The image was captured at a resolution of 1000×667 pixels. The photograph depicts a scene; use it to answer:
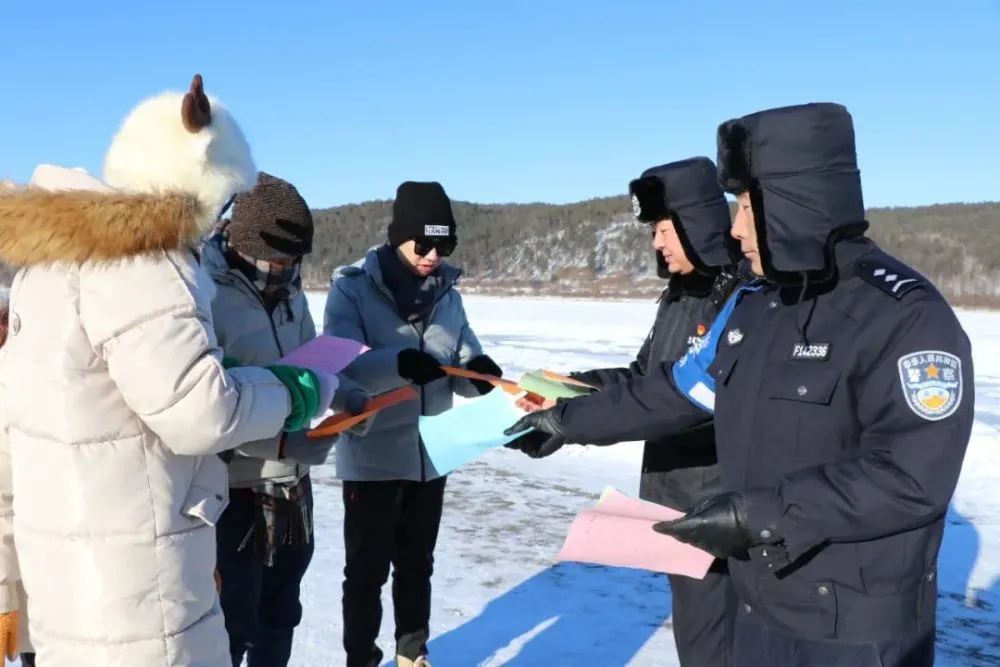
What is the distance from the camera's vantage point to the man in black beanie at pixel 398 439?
11.3 ft

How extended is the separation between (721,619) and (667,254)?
121 centimetres

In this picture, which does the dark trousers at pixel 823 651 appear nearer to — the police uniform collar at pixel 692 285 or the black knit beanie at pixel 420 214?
the police uniform collar at pixel 692 285

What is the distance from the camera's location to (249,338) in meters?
2.73

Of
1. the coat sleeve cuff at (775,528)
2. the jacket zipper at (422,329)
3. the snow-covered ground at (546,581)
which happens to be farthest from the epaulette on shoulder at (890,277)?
the snow-covered ground at (546,581)

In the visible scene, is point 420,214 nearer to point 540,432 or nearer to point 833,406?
point 540,432

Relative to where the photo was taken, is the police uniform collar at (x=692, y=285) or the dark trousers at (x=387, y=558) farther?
the dark trousers at (x=387, y=558)

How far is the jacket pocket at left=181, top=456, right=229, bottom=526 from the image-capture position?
198 centimetres

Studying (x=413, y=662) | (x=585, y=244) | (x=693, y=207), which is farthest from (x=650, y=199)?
(x=585, y=244)

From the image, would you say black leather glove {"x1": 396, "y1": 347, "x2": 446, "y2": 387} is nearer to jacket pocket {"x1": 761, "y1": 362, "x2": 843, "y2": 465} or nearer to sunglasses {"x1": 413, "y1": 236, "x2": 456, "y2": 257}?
sunglasses {"x1": 413, "y1": 236, "x2": 456, "y2": 257}

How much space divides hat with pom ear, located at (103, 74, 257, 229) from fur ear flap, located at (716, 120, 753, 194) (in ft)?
3.80

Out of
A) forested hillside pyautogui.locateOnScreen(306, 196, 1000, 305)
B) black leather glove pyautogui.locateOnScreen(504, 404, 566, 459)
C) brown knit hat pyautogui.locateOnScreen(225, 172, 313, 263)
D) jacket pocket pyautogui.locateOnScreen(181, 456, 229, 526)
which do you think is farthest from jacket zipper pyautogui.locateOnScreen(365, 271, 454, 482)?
forested hillside pyautogui.locateOnScreen(306, 196, 1000, 305)

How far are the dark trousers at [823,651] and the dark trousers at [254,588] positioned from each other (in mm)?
1588

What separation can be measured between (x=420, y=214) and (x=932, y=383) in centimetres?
226

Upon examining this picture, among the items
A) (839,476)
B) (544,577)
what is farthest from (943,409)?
(544,577)
